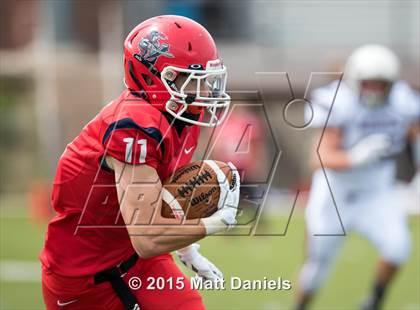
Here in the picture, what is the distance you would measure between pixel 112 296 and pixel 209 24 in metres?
10.1

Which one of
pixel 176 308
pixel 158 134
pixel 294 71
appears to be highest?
pixel 158 134

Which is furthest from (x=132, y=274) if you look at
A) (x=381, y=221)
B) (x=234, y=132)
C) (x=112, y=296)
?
(x=234, y=132)

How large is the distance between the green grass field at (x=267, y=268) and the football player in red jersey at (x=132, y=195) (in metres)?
2.35

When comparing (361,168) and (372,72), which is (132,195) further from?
(372,72)

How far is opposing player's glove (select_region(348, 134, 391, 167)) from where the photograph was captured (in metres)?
5.11

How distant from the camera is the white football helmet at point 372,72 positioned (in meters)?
5.41

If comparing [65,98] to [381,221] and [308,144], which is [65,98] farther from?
[381,221]

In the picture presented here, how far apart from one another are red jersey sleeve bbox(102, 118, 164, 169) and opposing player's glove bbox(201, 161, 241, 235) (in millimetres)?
265

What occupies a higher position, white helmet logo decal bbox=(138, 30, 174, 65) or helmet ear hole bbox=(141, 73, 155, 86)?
white helmet logo decal bbox=(138, 30, 174, 65)

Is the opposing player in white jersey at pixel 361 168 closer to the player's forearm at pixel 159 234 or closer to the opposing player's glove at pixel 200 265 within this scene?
the opposing player's glove at pixel 200 265

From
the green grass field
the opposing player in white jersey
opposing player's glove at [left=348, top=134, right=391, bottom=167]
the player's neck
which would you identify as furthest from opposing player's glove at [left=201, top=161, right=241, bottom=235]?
the green grass field

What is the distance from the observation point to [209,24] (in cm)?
1287

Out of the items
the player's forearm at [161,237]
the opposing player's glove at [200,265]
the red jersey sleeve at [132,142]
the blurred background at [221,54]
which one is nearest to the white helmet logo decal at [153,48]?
the red jersey sleeve at [132,142]

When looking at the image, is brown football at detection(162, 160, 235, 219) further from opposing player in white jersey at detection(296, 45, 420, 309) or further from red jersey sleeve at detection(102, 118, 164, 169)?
opposing player in white jersey at detection(296, 45, 420, 309)
